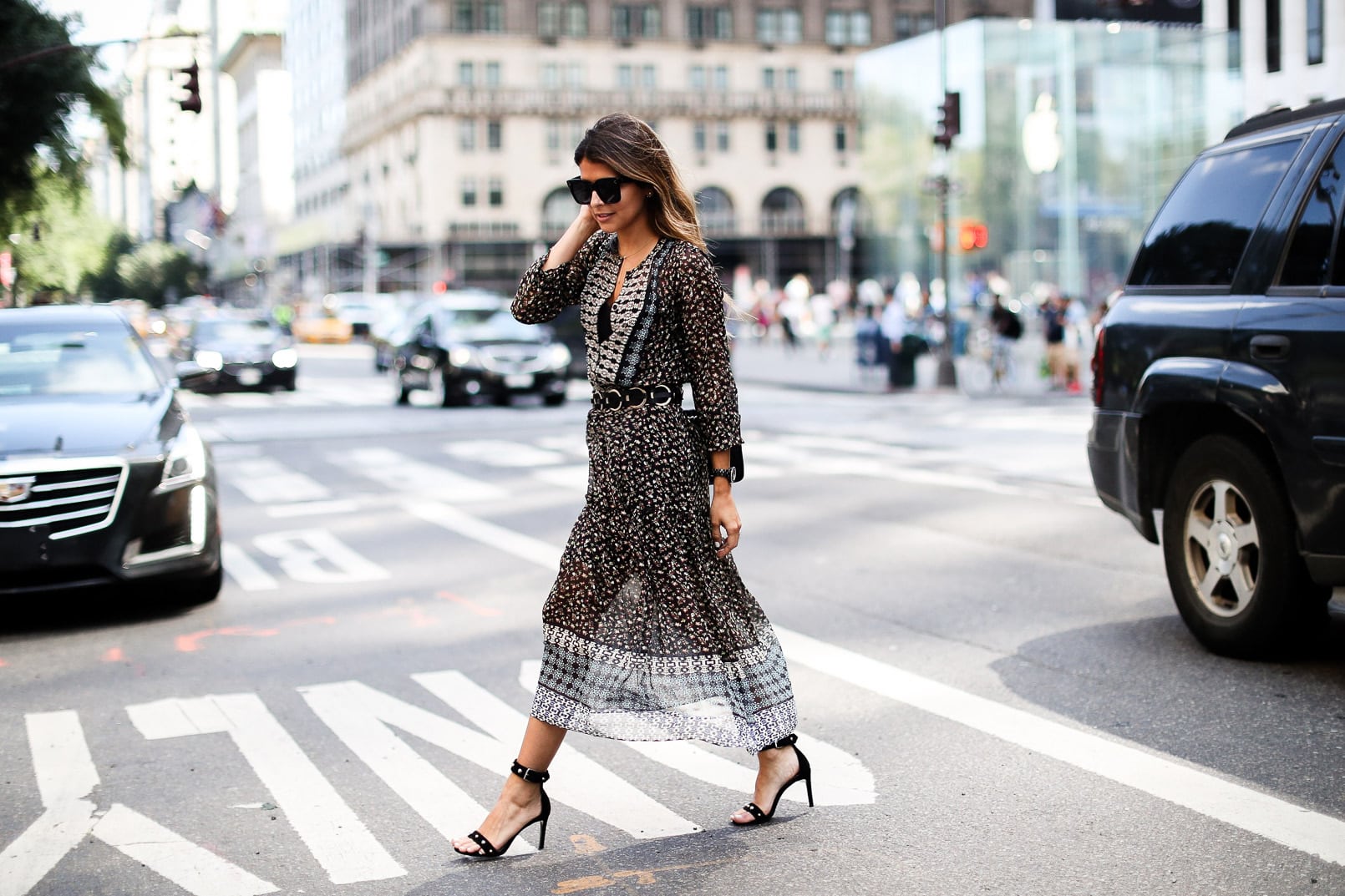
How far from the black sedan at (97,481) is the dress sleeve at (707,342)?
443 centimetres

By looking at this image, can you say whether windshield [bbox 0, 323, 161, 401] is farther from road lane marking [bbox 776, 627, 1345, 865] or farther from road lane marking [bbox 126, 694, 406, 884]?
road lane marking [bbox 776, 627, 1345, 865]

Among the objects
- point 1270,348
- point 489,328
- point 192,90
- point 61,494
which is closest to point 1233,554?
point 1270,348

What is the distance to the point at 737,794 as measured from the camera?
4.97 meters

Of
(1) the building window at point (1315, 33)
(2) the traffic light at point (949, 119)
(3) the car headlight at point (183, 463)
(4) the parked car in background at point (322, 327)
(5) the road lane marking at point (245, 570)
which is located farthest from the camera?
(4) the parked car in background at point (322, 327)

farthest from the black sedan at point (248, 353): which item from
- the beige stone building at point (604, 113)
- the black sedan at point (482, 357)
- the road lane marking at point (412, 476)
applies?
the beige stone building at point (604, 113)

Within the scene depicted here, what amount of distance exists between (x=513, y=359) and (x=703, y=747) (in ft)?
64.5

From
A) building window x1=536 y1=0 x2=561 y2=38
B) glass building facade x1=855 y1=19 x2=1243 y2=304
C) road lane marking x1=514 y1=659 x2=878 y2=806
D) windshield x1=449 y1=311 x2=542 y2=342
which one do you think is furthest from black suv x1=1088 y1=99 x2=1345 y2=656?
building window x1=536 y1=0 x2=561 y2=38

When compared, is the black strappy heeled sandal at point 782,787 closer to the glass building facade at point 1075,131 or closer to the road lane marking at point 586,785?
the road lane marking at point 586,785

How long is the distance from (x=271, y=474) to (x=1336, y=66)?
28.2 meters

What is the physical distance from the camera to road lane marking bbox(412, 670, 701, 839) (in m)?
4.68

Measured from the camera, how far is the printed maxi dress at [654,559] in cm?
433

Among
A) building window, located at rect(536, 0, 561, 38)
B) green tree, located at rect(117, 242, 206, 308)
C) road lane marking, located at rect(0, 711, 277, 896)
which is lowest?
road lane marking, located at rect(0, 711, 277, 896)

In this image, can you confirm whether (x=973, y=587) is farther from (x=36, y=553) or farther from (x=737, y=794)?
(x=36, y=553)

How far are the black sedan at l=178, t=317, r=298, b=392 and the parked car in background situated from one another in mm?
33387
